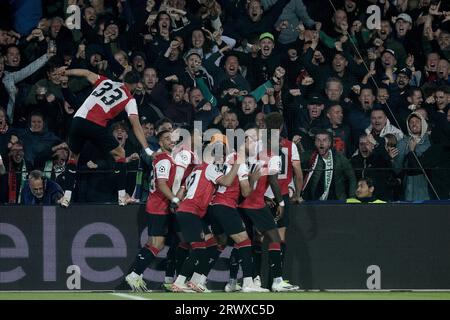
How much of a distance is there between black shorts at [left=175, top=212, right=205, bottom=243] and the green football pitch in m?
0.71

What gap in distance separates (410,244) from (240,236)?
2.33 meters

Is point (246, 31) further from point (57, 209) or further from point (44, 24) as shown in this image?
point (57, 209)

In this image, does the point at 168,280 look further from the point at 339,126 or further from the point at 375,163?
the point at 339,126

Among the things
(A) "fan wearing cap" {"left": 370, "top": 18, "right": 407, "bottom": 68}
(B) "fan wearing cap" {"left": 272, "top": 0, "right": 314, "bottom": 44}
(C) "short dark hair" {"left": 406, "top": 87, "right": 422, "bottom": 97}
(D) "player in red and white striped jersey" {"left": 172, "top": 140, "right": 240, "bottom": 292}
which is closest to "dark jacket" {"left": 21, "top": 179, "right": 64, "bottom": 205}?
(D) "player in red and white striped jersey" {"left": 172, "top": 140, "right": 240, "bottom": 292}

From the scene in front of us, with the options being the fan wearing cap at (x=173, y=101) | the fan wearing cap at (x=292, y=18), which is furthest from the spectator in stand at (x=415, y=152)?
the fan wearing cap at (x=173, y=101)

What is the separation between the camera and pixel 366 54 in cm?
2169

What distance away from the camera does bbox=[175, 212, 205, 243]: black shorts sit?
1731 cm

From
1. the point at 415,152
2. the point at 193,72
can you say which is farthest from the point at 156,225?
the point at 415,152

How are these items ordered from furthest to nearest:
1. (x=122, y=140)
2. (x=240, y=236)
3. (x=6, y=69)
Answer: (x=6, y=69)
(x=122, y=140)
(x=240, y=236)

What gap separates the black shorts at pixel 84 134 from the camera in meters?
18.4

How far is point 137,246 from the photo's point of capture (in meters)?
18.1

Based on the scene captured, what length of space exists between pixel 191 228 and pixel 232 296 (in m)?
1.09
